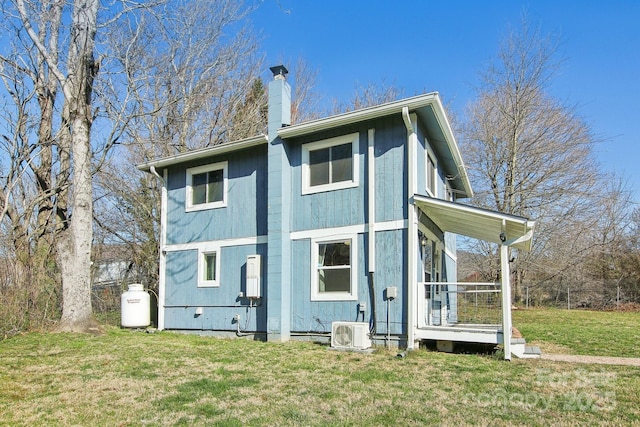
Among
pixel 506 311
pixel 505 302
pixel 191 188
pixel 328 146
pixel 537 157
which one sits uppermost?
pixel 537 157

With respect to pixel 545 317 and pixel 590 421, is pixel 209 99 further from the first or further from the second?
pixel 590 421

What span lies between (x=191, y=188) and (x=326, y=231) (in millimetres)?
3998

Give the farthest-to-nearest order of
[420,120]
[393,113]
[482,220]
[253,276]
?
[253,276] → [420,120] → [393,113] → [482,220]

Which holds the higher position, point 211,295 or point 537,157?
point 537,157

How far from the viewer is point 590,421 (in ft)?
13.7

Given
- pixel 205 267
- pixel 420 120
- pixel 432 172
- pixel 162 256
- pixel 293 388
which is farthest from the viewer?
pixel 162 256

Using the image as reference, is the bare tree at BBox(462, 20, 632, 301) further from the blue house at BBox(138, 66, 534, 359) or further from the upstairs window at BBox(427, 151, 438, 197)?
the upstairs window at BBox(427, 151, 438, 197)

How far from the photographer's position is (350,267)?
28.9 feet

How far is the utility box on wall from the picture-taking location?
9539mm

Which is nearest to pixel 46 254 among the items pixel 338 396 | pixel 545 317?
pixel 338 396

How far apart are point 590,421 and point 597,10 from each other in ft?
29.9

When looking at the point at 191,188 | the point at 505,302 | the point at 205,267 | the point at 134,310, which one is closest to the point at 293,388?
the point at 505,302

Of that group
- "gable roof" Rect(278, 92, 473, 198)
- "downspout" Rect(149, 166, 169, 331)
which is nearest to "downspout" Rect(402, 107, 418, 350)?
"gable roof" Rect(278, 92, 473, 198)

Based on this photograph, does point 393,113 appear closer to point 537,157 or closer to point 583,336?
point 583,336
